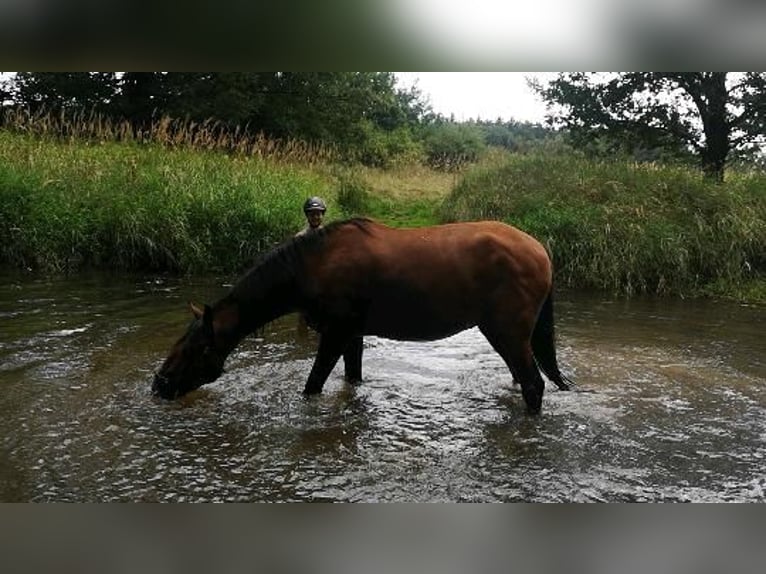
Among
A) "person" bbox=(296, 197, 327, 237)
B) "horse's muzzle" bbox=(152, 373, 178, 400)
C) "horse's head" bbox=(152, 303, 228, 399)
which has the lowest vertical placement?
"horse's muzzle" bbox=(152, 373, 178, 400)

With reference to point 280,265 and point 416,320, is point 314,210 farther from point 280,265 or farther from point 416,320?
point 416,320

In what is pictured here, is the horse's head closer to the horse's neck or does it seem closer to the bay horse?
the bay horse

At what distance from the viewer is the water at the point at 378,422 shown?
3.97 metres

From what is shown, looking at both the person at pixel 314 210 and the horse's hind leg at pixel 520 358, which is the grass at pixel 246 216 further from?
the horse's hind leg at pixel 520 358

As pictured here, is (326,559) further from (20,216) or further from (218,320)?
(20,216)

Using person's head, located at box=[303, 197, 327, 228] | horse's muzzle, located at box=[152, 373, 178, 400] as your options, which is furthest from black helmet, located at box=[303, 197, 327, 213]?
horse's muzzle, located at box=[152, 373, 178, 400]

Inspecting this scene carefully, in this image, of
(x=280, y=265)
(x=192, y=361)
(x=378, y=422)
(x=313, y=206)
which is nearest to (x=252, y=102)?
(x=313, y=206)

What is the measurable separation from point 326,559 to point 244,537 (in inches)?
6.2

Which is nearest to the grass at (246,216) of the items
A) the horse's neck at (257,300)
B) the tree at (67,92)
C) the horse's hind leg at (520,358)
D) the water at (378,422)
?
the water at (378,422)

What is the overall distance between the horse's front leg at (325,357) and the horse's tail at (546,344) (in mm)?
1574

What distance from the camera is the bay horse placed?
5.20 metres

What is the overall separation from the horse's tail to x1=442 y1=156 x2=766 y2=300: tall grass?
5.88 m

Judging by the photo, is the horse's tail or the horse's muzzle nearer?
the horse's muzzle
